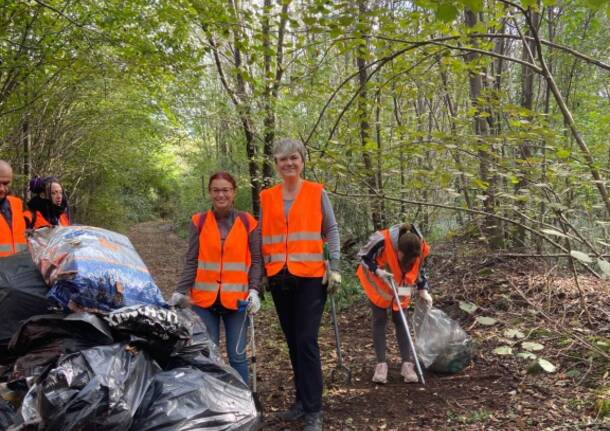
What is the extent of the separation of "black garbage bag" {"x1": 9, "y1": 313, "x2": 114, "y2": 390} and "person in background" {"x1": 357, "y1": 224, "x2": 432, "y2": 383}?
219 centimetres

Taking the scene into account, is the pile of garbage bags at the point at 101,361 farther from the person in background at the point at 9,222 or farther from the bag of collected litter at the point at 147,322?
the person in background at the point at 9,222

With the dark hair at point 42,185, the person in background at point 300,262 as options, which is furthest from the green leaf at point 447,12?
the dark hair at point 42,185

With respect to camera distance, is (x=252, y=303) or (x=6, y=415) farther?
(x=252, y=303)

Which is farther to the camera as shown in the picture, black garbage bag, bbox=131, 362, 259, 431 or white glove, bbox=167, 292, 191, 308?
white glove, bbox=167, 292, 191, 308

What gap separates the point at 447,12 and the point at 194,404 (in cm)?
200

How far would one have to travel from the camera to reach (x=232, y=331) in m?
3.30

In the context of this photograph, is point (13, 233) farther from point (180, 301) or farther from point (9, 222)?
point (180, 301)

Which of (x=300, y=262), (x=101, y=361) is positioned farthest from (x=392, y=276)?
(x=101, y=361)

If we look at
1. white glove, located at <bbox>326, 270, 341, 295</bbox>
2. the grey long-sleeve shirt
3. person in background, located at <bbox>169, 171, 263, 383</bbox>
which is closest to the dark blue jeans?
person in background, located at <bbox>169, 171, 263, 383</bbox>

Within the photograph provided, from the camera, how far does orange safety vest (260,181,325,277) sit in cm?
318

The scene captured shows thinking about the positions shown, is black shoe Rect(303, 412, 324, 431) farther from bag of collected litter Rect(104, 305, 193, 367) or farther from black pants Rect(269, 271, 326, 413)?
bag of collected litter Rect(104, 305, 193, 367)

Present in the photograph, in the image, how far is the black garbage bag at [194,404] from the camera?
2.11 metres

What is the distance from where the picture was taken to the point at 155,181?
99.5 ft

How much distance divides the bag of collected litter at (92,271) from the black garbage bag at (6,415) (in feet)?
1.78
